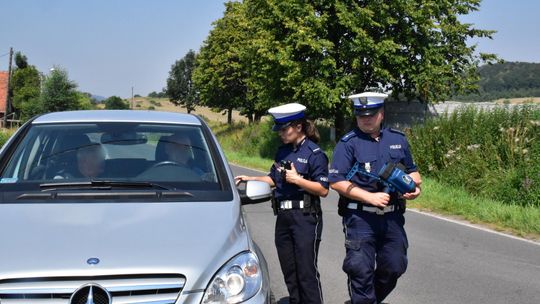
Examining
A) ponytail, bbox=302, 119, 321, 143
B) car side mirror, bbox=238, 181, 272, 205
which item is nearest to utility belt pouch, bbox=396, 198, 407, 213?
ponytail, bbox=302, 119, 321, 143

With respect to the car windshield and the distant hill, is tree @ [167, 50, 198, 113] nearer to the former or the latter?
the distant hill

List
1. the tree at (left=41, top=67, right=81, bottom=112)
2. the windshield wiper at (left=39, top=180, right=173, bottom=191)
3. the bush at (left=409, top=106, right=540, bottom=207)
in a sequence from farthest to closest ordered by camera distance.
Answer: the tree at (left=41, top=67, right=81, bottom=112) < the bush at (left=409, top=106, right=540, bottom=207) < the windshield wiper at (left=39, top=180, right=173, bottom=191)

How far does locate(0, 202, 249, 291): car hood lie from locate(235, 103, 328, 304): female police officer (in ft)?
3.76

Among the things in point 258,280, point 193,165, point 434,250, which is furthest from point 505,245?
point 258,280

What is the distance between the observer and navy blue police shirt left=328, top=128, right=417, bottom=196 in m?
4.73

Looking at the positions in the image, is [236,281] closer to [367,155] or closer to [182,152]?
[182,152]

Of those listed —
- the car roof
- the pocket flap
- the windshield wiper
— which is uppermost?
the car roof

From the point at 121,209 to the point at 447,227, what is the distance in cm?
809

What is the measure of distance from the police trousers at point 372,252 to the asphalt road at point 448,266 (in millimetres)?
1244

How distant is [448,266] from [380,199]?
11.4ft

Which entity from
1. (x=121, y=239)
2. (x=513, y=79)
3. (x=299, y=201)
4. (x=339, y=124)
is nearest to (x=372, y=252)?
(x=299, y=201)

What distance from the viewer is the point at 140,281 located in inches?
Result: 119

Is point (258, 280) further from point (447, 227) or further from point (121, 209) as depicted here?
point (447, 227)

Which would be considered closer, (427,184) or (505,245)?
(505,245)
